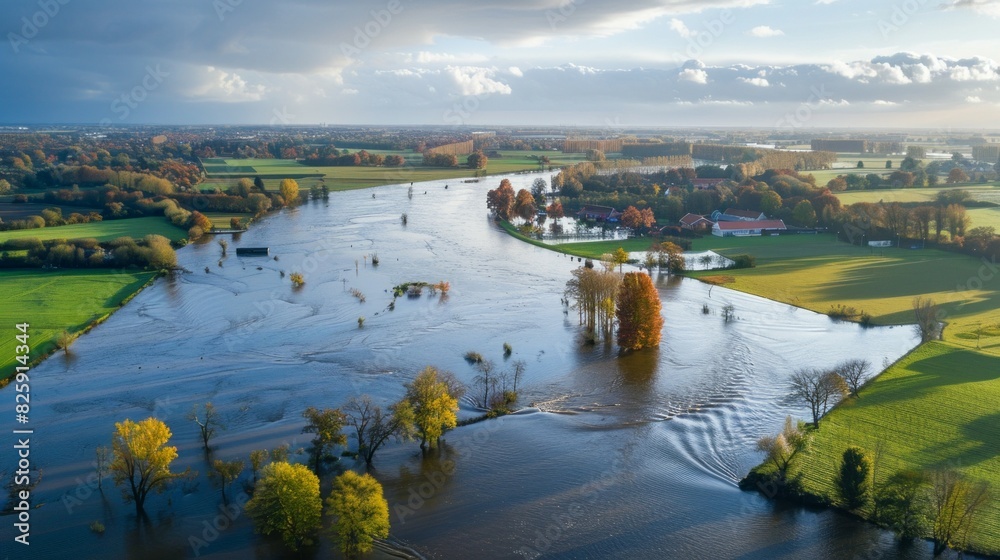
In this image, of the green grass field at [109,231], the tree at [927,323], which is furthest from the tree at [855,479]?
the green grass field at [109,231]

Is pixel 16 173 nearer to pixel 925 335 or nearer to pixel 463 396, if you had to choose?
pixel 463 396

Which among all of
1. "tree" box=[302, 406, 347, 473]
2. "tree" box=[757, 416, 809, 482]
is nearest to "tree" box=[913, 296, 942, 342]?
"tree" box=[757, 416, 809, 482]

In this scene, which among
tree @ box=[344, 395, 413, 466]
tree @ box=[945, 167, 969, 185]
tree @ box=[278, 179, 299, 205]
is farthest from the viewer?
tree @ box=[945, 167, 969, 185]

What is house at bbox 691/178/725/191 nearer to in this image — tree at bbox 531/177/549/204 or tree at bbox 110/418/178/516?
tree at bbox 531/177/549/204

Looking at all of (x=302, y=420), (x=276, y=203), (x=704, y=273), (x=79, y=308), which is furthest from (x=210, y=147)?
(x=302, y=420)

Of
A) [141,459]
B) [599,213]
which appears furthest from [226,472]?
[599,213]

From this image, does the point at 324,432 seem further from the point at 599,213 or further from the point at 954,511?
the point at 599,213
